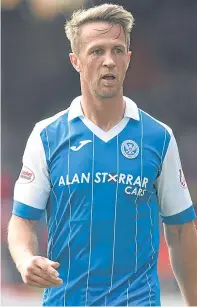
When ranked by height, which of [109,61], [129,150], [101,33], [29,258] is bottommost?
[29,258]

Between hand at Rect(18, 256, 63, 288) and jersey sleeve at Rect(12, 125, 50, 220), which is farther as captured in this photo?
jersey sleeve at Rect(12, 125, 50, 220)

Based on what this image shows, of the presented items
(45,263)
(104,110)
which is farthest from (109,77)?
(45,263)

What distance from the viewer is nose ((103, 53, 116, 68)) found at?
420 centimetres

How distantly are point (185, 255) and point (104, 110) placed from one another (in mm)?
787

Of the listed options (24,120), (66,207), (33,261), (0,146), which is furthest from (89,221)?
(24,120)

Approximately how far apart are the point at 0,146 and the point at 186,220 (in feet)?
25.6

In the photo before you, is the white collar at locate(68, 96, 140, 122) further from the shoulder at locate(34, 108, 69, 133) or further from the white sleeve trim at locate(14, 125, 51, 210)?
the white sleeve trim at locate(14, 125, 51, 210)

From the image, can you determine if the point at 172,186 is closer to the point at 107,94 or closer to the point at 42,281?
the point at 107,94

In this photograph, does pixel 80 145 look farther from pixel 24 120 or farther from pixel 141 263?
pixel 24 120

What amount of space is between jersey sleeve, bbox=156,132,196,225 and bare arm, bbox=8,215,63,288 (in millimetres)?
619

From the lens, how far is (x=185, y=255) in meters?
4.44

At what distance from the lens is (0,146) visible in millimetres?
12055

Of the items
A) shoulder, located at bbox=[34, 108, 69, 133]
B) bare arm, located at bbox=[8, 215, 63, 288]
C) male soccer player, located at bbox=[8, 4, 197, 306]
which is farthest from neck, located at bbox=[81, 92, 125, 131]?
bare arm, located at bbox=[8, 215, 63, 288]

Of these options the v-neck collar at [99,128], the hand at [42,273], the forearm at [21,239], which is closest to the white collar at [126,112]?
the v-neck collar at [99,128]
